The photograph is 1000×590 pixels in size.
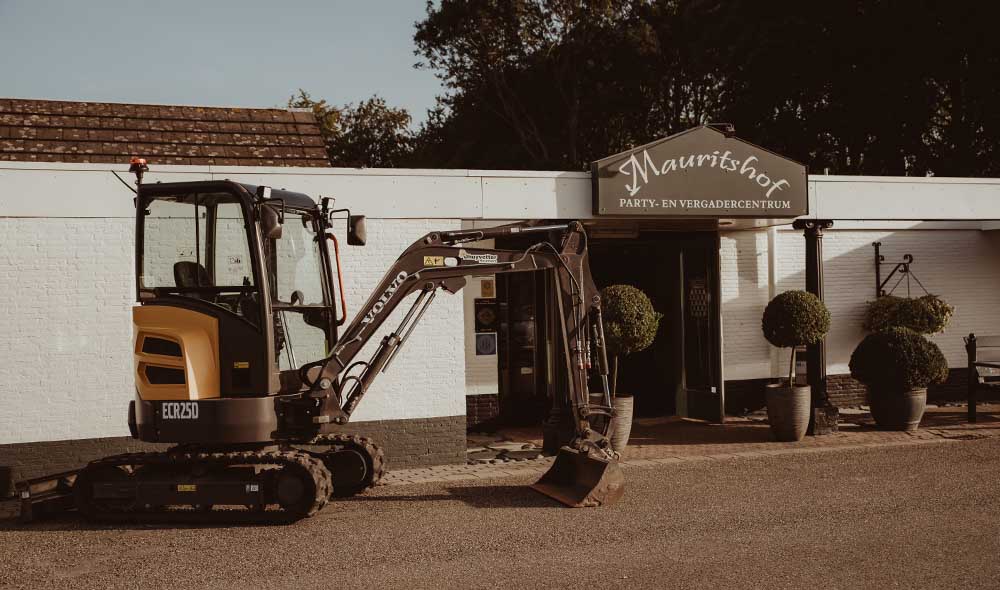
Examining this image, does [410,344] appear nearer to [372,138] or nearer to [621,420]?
[621,420]

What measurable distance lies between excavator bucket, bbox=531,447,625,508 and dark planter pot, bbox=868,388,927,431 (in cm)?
529

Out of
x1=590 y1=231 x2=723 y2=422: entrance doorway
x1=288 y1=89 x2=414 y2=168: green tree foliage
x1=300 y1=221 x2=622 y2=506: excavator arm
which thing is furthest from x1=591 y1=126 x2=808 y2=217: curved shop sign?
x1=288 y1=89 x2=414 y2=168: green tree foliage

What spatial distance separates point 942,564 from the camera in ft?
21.7

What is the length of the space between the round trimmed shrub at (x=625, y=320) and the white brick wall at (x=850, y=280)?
352 cm

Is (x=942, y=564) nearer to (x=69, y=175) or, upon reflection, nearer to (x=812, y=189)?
(x=812, y=189)

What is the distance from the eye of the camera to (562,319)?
940 cm

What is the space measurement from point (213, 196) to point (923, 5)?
20784 millimetres

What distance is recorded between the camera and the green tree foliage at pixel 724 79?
24500mm

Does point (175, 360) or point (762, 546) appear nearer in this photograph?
point (762, 546)

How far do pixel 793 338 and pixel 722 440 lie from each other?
158 centimetres

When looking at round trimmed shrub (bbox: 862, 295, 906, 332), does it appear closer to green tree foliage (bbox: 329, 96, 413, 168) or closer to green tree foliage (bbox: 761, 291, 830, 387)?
green tree foliage (bbox: 761, 291, 830, 387)

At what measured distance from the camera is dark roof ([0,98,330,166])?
15.9 metres

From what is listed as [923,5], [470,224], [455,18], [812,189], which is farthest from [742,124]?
[470,224]

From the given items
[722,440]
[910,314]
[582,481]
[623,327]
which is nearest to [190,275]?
[582,481]
